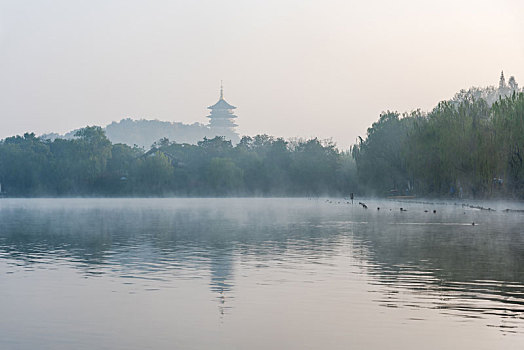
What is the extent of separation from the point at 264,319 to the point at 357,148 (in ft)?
305

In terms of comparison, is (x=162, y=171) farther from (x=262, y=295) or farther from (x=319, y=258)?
(x=262, y=295)

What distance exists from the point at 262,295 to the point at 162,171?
11310 centimetres

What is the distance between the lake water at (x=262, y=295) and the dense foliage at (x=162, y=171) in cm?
9725

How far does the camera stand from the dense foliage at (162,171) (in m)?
125

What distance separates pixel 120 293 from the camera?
1455 centimetres

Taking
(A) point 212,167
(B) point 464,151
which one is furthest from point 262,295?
(A) point 212,167

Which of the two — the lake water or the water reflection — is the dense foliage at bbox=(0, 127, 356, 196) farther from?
the lake water

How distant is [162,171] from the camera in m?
126

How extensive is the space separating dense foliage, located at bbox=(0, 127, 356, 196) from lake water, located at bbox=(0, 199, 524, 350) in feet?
319

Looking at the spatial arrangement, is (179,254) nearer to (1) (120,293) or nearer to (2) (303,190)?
(1) (120,293)

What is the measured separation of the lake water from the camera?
1048cm

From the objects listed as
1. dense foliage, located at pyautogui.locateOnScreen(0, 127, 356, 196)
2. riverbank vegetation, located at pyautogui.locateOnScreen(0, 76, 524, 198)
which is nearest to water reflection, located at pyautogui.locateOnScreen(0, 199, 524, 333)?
riverbank vegetation, located at pyautogui.locateOnScreen(0, 76, 524, 198)

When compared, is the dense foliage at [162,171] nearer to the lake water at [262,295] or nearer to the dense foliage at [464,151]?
the dense foliage at [464,151]

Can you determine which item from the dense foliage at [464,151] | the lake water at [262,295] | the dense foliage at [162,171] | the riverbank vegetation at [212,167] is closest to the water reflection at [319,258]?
the lake water at [262,295]
